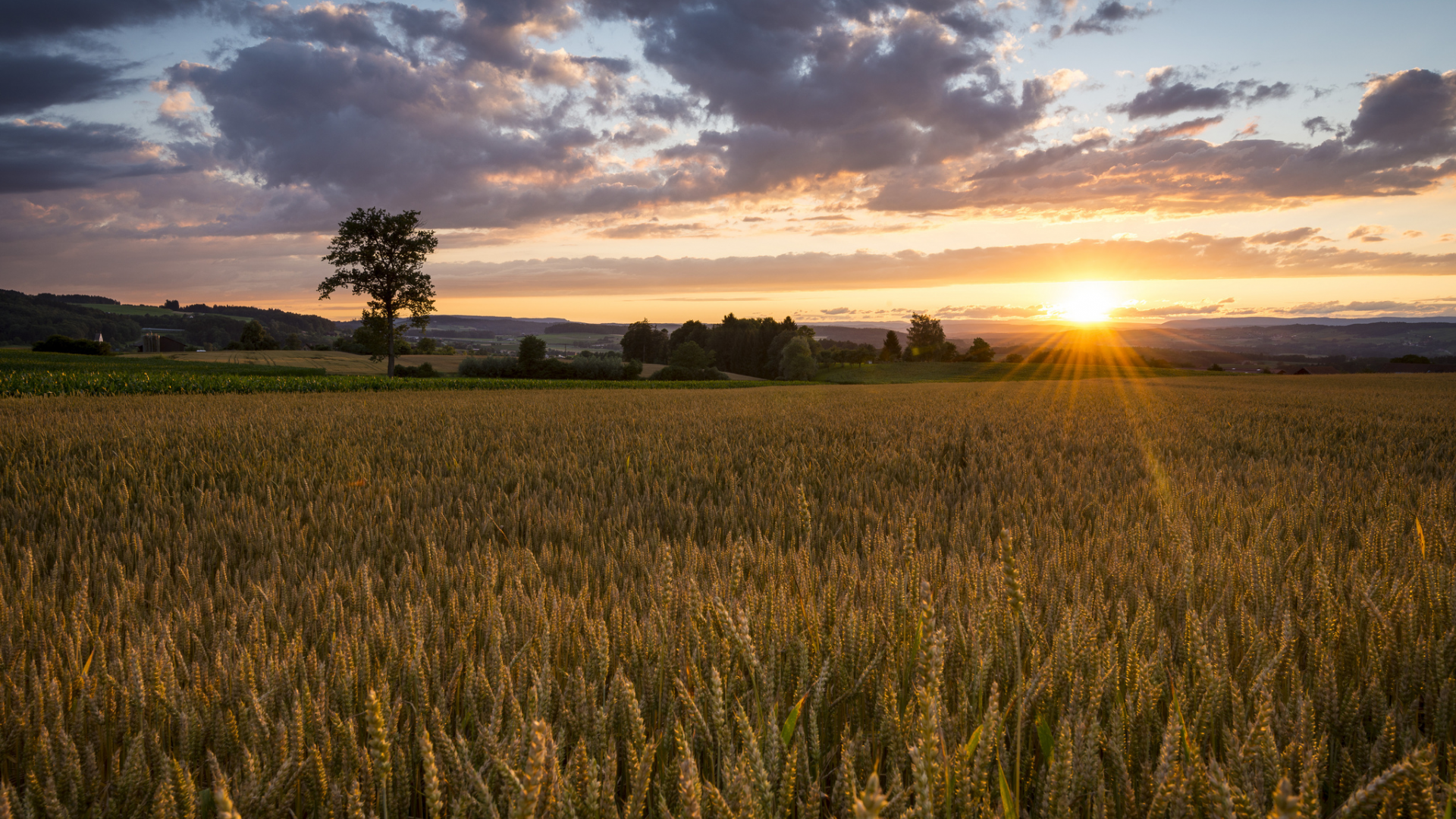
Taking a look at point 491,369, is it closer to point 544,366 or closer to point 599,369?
point 544,366

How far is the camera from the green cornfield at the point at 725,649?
1047mm

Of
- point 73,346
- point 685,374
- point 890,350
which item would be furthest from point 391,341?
point 890,350

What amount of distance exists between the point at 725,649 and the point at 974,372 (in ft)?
236

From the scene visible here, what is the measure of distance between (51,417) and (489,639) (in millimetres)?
10575

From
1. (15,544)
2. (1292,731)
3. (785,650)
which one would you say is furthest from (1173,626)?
(15,544)

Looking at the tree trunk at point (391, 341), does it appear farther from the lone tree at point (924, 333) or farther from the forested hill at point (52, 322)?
the forested hill at point (52, 322)

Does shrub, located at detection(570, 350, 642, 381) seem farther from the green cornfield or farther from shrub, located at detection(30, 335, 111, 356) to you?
the green cornfield

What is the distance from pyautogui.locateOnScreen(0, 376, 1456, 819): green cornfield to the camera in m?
1.05

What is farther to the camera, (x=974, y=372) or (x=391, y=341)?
(x=974, y=372)

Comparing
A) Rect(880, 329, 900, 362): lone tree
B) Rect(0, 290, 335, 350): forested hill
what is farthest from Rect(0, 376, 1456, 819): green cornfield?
Rect(0, 290, 335, 350): forested hill

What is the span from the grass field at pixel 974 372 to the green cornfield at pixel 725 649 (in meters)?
51.0

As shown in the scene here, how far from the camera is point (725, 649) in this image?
5.09 feet

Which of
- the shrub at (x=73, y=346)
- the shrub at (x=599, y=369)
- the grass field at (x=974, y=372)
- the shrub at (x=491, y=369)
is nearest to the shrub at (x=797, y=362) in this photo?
the grass field at (x=974, y=372)

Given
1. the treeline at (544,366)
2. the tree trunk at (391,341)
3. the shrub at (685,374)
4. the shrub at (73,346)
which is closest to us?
the tree trunk at (391,341)
